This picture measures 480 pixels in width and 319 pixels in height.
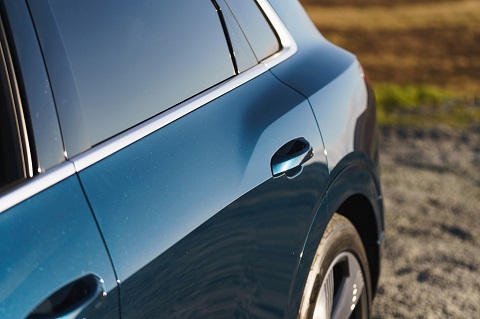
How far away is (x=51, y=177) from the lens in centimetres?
218

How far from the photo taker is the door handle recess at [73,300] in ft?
6.64

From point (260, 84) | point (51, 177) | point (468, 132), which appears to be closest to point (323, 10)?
point (468, 132)

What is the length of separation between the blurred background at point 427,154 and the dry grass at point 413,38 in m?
0.02

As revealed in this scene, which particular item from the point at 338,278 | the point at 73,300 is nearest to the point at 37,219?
the point at 73,300

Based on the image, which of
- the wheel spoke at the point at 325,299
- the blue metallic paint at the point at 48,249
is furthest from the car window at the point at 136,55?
the wheel spoke at the point at 325,299

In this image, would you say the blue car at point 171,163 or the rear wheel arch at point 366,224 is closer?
the blue car at point 171,163

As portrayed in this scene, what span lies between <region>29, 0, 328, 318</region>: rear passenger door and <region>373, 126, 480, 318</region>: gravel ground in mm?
1970

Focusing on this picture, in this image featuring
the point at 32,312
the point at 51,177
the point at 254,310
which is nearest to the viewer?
the point at 32,312

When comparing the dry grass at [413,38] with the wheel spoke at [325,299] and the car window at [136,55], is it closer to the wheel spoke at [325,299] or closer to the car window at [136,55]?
the wheel spoke at [325,299]

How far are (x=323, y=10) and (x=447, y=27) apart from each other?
2.84m

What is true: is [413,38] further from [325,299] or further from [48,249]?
[48,249]

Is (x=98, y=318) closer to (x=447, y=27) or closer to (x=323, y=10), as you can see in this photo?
(x=447, y=27)

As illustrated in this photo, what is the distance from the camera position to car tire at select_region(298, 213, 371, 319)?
10.5 feet

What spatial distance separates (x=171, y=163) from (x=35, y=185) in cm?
45
